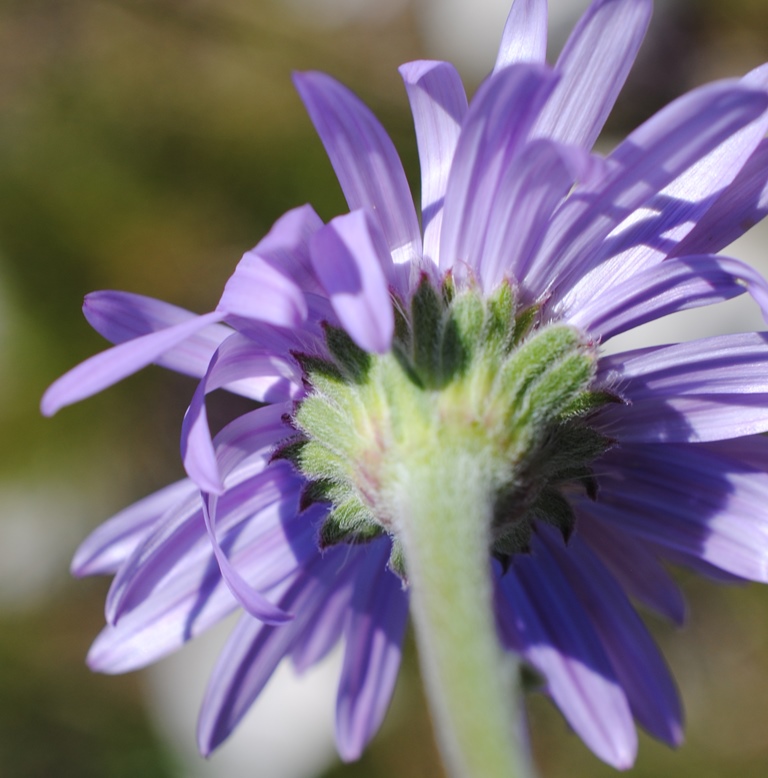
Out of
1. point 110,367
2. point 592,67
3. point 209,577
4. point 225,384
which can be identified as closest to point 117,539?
point 209,577

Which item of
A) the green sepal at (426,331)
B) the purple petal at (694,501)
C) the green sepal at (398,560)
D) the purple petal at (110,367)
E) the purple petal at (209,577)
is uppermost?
the purple petal at (110,367)

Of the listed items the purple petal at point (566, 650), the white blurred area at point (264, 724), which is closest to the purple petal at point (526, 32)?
the purple petal at point (566, 650)

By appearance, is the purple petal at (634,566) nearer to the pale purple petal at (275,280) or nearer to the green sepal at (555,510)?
the green sepal at (555,510)

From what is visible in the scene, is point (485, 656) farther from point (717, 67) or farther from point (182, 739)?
point (717, 67)

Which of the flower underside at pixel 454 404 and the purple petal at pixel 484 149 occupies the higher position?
the purple petal at pixel 484 149

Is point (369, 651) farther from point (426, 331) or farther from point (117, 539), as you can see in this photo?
point (426, 331)

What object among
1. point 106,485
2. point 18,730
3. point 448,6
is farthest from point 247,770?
point 448,6
